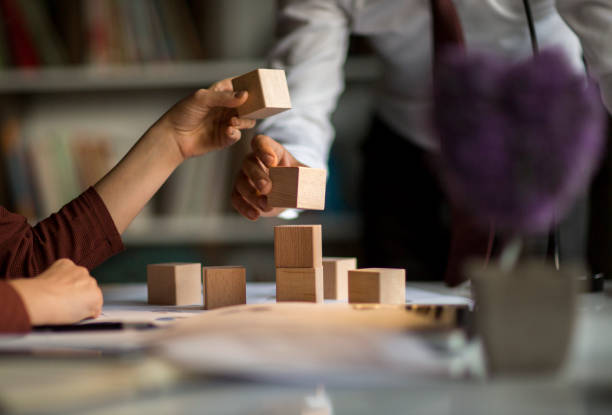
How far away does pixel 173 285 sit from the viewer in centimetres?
90

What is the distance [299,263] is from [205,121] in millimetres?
330

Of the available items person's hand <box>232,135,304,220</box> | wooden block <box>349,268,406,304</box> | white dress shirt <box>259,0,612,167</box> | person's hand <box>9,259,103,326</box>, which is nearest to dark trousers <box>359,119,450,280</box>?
white dress shirt <box>259,0,612,167</box>

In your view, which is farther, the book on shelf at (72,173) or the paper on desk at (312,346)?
the book on shelf at (72,173)

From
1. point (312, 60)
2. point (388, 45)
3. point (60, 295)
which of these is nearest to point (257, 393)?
point (60, 295)

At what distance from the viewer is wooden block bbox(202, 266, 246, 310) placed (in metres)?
0.85

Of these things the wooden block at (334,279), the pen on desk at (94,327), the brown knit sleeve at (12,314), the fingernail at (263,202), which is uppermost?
the fingernail at (263,202)

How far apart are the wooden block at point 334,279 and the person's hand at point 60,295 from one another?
35cm

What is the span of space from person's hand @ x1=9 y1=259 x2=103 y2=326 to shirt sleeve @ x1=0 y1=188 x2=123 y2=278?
20 centimetres

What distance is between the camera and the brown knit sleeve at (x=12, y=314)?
0.57 metres

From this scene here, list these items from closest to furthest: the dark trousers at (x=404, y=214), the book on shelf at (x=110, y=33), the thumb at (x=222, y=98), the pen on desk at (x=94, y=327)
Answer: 1. the pen on desk at (x=94, y=327)
2. the thumb at (x=222, y=98)
3. the dark trousers at (x=404, y=214)
4. the book on shelf at (x=110, y=33)

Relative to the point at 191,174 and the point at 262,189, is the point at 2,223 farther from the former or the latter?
the point at 191,174

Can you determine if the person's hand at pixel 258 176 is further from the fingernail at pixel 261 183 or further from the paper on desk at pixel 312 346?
the paper on desk at pixel 312 346

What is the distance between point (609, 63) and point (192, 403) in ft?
2.96

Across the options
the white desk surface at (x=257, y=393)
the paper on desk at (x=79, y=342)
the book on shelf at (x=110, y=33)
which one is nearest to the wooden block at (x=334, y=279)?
the paper on desk at (x=79, y=342)
